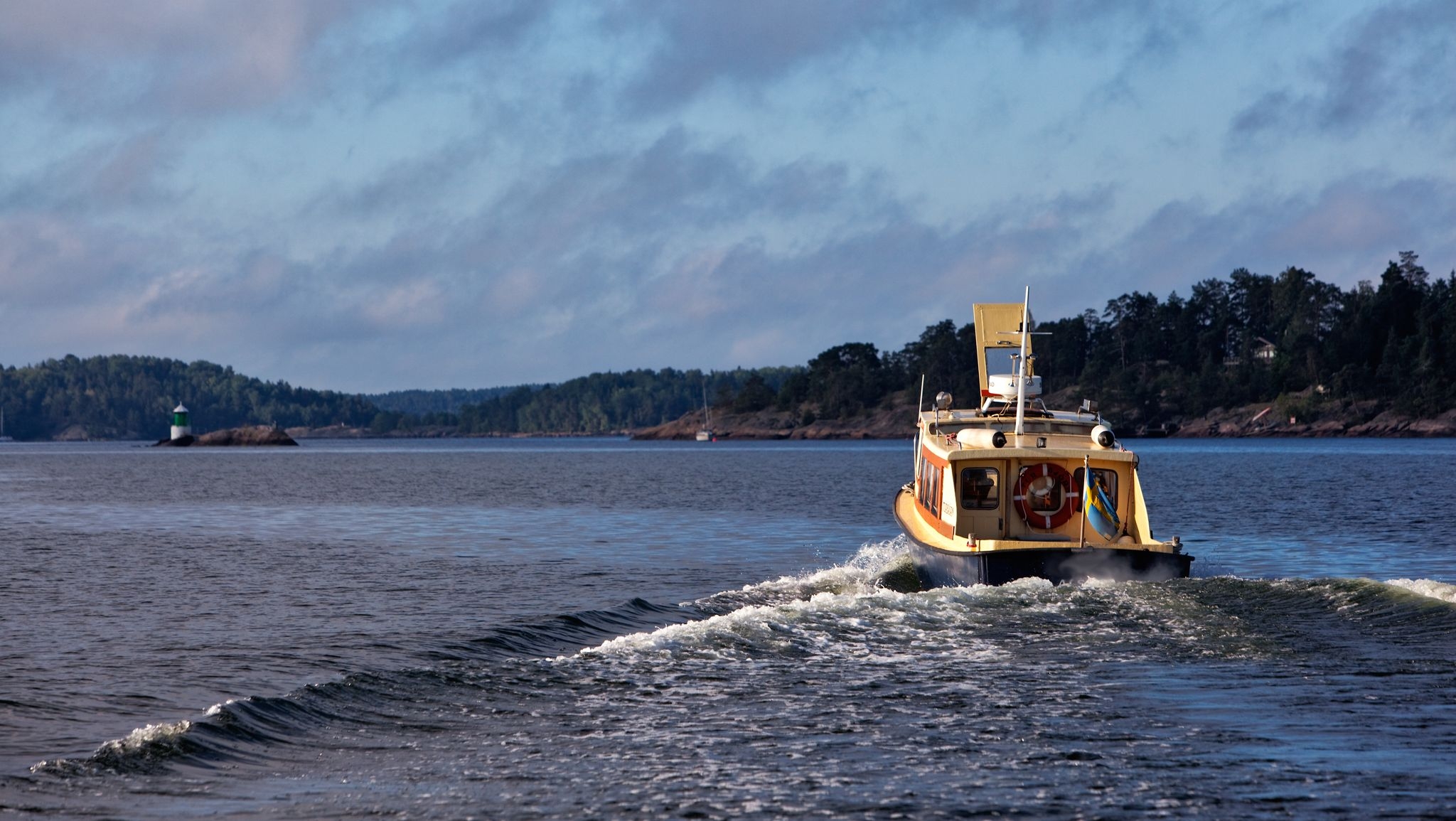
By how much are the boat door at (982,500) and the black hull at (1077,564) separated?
9.81 feet

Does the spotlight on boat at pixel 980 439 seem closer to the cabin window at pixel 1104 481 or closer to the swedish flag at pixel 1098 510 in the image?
the cabin window at pixel 1104 481

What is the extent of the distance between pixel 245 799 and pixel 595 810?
3.50 metres

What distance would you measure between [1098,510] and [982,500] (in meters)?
2.86

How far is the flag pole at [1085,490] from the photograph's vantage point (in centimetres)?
2586

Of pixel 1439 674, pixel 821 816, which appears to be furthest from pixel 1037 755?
pixel 1439 674

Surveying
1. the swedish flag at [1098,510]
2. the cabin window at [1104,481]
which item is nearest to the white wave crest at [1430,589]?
the swedish flag at [1098,510]

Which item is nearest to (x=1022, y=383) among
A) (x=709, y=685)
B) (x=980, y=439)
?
(x=980, y=439)

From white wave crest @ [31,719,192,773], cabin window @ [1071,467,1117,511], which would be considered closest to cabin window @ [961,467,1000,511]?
cabin window @ [1071,467,1117,511]

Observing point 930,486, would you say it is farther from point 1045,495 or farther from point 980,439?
point 1045,495

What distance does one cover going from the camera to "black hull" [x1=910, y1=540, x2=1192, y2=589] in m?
24.6

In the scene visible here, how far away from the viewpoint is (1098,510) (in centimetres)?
2592

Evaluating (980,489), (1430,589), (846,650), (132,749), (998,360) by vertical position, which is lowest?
(132,749)

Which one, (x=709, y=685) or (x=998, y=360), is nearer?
(x=709, y=685)

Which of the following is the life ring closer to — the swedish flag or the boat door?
the boat door
